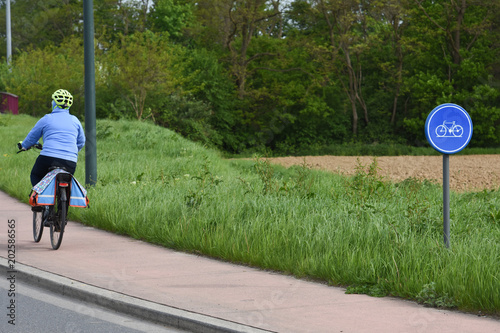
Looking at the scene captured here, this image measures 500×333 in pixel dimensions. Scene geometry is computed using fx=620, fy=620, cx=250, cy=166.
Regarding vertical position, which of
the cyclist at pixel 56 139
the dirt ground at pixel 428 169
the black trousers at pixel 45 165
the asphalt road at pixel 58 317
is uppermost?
the cyclist at pixel 56 139

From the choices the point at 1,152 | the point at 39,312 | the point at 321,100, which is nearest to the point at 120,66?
the point at 1,152

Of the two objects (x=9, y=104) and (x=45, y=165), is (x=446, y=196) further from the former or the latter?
(x=9, y=104)

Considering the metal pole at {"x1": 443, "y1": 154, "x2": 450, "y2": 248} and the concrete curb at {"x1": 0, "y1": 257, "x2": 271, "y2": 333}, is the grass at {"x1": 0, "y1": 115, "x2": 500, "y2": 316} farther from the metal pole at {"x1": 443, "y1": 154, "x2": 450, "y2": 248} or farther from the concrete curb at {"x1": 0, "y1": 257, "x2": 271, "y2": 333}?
the concrete curb at {"x1": 0, "y1": 257, "x2": 271, "y2": 333}

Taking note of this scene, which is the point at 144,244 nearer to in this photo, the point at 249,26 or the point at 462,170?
the point at 462,170

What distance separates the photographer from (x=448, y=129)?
6156mm

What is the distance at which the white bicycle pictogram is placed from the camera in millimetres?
6137

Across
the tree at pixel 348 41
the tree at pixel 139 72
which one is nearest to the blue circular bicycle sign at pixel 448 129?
the tree at pixel 139 72

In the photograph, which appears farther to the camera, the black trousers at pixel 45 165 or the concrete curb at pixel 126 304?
the black trousers at pixel 45 165

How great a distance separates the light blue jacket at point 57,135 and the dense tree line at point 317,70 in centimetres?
2657

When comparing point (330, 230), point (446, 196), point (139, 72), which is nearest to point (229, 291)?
point (330, 230)

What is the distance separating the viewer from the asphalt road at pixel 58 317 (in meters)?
4.93

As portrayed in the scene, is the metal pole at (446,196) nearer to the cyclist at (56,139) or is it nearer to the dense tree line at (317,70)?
the cyclist at (56,139)

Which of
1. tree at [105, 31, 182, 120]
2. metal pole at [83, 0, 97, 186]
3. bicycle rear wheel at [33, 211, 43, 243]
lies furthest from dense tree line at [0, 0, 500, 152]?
bicycle rear wheel at [33, 211, 43, 243]

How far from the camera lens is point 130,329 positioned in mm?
4934
